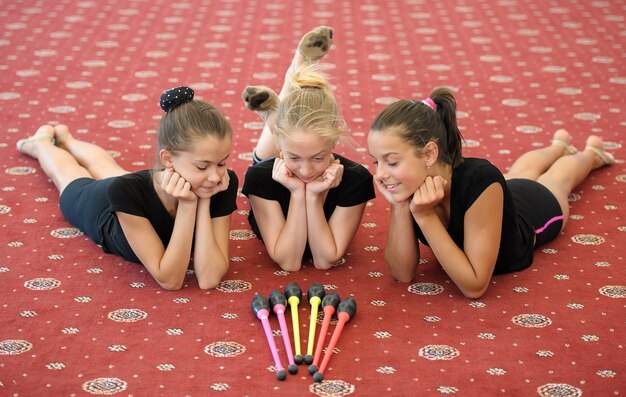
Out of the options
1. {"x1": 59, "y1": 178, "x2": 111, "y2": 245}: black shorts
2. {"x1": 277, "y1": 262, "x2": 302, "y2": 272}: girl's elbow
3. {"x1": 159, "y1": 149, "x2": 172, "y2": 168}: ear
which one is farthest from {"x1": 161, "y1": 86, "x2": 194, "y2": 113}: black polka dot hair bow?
{"x1": 277, "y1": 262, "x2": 302, "y2": 272}: girl's elbow

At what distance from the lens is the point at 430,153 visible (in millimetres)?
1966

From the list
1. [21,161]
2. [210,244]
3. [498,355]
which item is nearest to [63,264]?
[210,244]

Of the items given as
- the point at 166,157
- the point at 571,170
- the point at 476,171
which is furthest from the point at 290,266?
the point at 571,170

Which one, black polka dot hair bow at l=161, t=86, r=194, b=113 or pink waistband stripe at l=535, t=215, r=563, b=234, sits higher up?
black polka dot hair bow at l=161, t=86, r=194, b=113

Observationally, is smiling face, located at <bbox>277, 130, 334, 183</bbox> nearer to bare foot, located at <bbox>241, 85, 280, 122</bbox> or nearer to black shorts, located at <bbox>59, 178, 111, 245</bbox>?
bare foot, located at <bbox>241, 85, 280, 122</bbox>

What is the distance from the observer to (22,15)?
4668 mm

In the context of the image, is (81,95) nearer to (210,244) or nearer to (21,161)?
(21,161)

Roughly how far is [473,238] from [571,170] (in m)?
→ 0.86

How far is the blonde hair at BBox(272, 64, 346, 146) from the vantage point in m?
2.00

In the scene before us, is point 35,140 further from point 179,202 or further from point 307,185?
point 307,185

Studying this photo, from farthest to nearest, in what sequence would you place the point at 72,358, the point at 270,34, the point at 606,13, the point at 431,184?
the point at 606,13 → the point at 270,34 → the point at 431,184 → the point at 72,358

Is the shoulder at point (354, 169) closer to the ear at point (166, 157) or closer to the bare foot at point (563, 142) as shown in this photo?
the ear at point (166, 157)

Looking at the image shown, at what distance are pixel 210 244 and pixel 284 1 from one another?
127 inches

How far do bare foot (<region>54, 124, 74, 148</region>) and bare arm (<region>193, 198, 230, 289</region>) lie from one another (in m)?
1.04
